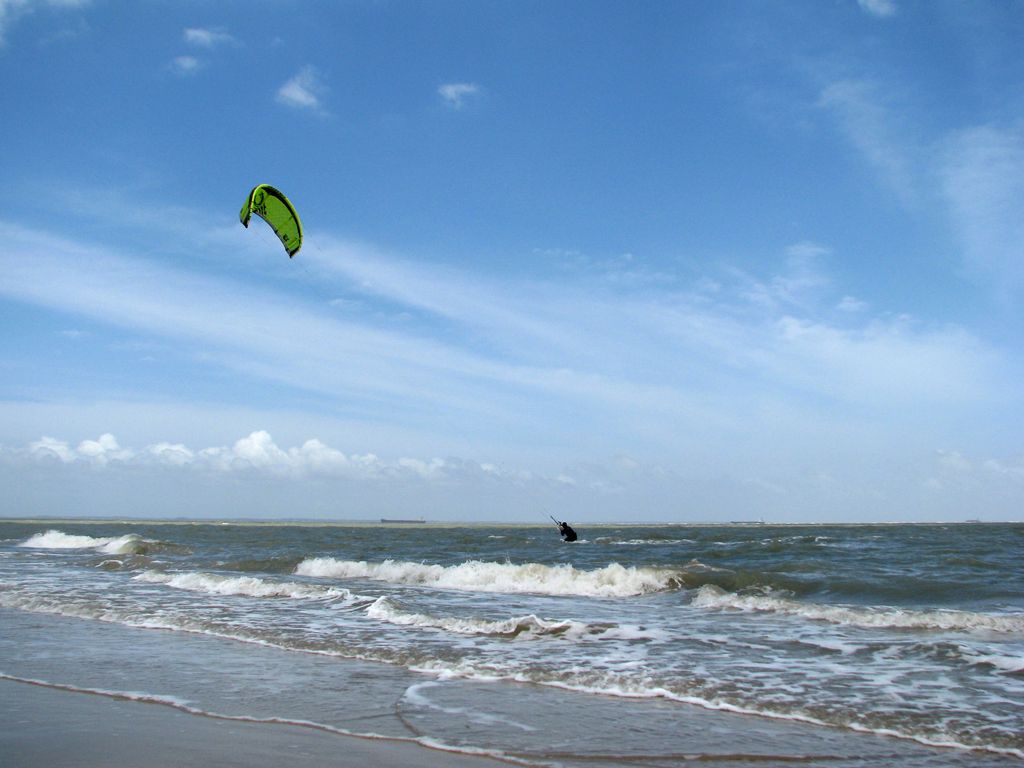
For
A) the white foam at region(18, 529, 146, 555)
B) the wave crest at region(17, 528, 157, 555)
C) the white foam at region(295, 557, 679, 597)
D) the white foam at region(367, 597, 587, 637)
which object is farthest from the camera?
the white foam at region(18, 529, 146, 555)

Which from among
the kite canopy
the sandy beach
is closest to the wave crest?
the kite canopy

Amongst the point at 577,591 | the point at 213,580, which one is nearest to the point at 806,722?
the point at 577,591

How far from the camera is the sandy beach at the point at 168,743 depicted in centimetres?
543

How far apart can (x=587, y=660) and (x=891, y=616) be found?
21.9 feet

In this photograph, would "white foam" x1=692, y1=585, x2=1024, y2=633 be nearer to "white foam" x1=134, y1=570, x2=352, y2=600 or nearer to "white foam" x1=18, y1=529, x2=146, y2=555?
"white foam" x1=134, y1=570, x2=352, y2=600

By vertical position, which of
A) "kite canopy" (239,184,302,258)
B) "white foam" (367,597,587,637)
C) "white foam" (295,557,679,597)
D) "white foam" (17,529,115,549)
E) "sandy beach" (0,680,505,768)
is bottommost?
"white foam" (17,529,115,549)

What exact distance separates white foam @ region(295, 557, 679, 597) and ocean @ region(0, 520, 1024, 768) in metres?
0.12

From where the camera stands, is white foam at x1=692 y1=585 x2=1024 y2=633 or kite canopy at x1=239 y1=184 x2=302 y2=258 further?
kite canopy at x1=239 y1=184 x2=302 y2=258

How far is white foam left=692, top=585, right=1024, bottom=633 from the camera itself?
12773 mm

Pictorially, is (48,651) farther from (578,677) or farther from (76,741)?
(578,677)

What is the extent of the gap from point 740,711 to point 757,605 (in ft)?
28.3

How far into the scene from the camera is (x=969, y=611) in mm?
14289

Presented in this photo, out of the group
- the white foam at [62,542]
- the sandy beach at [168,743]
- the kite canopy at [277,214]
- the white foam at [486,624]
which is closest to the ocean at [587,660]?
the white foam at [486,624]

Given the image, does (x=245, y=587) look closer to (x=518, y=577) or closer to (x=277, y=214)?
(x=518, y=577)
